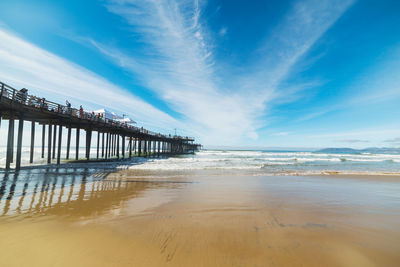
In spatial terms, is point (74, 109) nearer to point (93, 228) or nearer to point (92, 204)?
point (92, 204)

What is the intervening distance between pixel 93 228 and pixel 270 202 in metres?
5.25

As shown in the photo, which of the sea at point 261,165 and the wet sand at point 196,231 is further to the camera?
the sea at point 261,165

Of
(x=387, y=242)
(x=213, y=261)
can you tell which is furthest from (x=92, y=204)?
(x=387, y=242)

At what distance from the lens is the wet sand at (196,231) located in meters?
2.65

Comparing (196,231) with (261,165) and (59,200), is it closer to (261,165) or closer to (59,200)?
(59,200)

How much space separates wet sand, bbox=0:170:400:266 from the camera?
265 cm

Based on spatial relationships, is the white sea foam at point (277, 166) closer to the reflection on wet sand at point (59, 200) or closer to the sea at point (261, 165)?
the sea at point (261, 165)

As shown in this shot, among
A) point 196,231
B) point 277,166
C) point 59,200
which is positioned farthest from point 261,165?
point 59,200

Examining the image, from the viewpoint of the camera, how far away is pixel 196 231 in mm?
3598

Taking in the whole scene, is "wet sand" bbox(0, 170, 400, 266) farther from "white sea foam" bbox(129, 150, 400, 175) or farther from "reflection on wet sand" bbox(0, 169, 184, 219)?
"white sea foam" bbox(129, 150, 400, 175)

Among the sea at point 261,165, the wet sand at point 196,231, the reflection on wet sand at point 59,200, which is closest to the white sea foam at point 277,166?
the sea at point 261,165

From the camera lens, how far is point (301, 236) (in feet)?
11.2

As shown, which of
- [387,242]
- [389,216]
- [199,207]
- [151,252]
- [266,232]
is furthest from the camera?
[199,207]

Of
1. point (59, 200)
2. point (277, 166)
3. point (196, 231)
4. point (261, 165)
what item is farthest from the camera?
point (261, 165)
